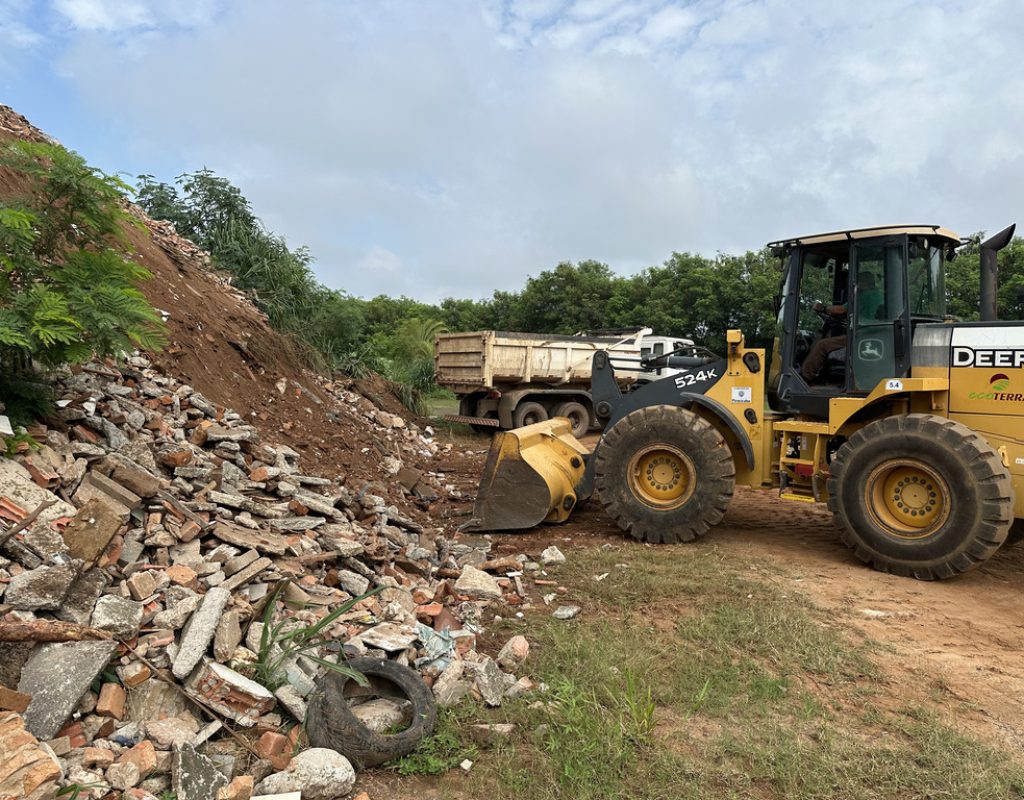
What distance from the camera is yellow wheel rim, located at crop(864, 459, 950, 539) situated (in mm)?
5797

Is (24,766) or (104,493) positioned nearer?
(24,766)

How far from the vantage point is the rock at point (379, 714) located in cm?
352

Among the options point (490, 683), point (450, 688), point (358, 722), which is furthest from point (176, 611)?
point (490, 683)

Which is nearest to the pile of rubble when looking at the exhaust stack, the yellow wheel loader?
the yellow wheel loader

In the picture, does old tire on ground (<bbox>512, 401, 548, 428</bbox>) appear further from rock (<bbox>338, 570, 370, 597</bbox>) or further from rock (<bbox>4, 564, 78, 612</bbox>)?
rock (<bbox>4, 564, 78, 612</bbox>)

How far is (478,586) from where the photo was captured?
537 cm

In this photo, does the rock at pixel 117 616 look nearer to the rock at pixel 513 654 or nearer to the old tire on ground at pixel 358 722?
the old tire on ground at pixel 358 722

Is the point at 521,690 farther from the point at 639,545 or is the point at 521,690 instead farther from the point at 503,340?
the point at 503,340

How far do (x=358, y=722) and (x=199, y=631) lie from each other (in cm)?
91

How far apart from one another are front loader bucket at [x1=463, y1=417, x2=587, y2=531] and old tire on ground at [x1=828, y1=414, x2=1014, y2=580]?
2497mm

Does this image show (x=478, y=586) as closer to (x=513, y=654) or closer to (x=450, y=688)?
(x=513, y=654)

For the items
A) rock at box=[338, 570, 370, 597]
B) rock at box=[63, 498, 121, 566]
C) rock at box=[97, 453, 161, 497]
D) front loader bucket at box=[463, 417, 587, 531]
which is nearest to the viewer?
rock at box=[63, 498, 121, 566]

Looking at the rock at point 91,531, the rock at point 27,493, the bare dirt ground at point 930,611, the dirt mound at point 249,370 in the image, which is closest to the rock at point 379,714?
the rock at point 91,531

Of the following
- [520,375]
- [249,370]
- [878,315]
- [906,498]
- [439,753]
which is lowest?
[439,753]
